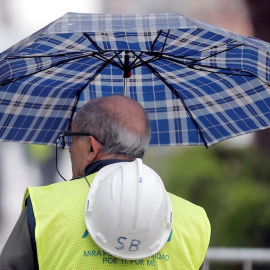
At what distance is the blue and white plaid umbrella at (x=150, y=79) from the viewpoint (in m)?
3.71

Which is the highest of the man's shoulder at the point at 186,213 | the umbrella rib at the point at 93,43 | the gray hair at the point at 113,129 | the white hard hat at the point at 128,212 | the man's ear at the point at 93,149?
the umbrella rib at the point at 93,43

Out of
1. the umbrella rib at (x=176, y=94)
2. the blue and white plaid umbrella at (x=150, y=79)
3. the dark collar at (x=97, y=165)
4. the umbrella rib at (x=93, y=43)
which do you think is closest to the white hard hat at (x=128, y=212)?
the dark collar at (x=97, y=165)

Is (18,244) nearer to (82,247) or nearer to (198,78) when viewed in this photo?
(82,247)

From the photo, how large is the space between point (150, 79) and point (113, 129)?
1.17 m

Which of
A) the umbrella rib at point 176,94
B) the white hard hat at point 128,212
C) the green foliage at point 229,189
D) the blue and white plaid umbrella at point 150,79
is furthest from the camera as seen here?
the green foliage at point 229,189

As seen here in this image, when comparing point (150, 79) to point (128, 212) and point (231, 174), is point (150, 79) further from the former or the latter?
point (231, 174)

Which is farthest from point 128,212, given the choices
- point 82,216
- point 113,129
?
point 113,129

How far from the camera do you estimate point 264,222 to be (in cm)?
888

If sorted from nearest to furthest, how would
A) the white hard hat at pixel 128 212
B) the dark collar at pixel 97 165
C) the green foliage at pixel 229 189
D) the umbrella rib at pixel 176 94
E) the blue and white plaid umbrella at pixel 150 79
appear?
the white hard hat at pixel 128 212 < the dark collar at pixel 97 165 < the blue and white plaid umbrella at pixel 150 79 < the umbrella rib at pixel 176 94 < the green foliage at pixel 229 189

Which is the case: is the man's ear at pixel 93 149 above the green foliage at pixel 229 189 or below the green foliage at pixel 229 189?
above

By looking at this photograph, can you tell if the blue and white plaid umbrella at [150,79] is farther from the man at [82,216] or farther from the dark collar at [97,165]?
the dark collar at [97,165]

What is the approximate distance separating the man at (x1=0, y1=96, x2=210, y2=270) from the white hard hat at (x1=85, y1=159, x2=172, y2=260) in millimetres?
68

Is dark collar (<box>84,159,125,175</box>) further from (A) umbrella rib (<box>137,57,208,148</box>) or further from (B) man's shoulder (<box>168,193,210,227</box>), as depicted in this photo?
(A) umbrella rib (<box>137,57,208,148</box>)

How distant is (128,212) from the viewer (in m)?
3.01
